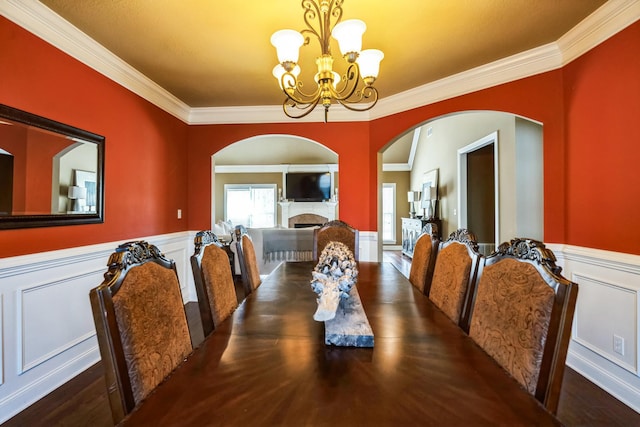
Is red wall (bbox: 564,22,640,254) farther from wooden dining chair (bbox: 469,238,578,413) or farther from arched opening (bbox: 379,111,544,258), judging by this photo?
wooden dining chair (bbox: 469,238,578,413)

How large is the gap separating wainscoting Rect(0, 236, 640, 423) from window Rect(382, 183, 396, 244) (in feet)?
21.5

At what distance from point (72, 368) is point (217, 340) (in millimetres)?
1862

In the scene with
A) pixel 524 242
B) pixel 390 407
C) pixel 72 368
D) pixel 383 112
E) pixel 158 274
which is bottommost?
pixel 72 368

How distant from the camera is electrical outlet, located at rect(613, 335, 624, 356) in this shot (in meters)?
1.90

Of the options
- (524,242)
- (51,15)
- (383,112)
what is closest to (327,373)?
(524,242)

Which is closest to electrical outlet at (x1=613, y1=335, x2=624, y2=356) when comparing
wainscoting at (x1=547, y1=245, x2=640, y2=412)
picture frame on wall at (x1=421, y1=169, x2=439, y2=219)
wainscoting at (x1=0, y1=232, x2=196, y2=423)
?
wainscoting at (x1=547, y1=245, x2=640, y2=412)

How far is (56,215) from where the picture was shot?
2.06 metres

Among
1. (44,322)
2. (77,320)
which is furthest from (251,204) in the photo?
(44,322)

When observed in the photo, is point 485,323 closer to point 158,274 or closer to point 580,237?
point 158,274

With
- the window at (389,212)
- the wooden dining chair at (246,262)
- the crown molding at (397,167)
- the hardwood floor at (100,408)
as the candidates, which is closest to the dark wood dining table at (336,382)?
the wooden dining chair at (246,262)

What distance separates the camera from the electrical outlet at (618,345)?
1.90 m

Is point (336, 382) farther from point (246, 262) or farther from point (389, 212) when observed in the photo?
point (389, 212)

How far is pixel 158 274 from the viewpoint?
1179mm

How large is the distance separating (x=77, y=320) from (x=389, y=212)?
7.92 meters
